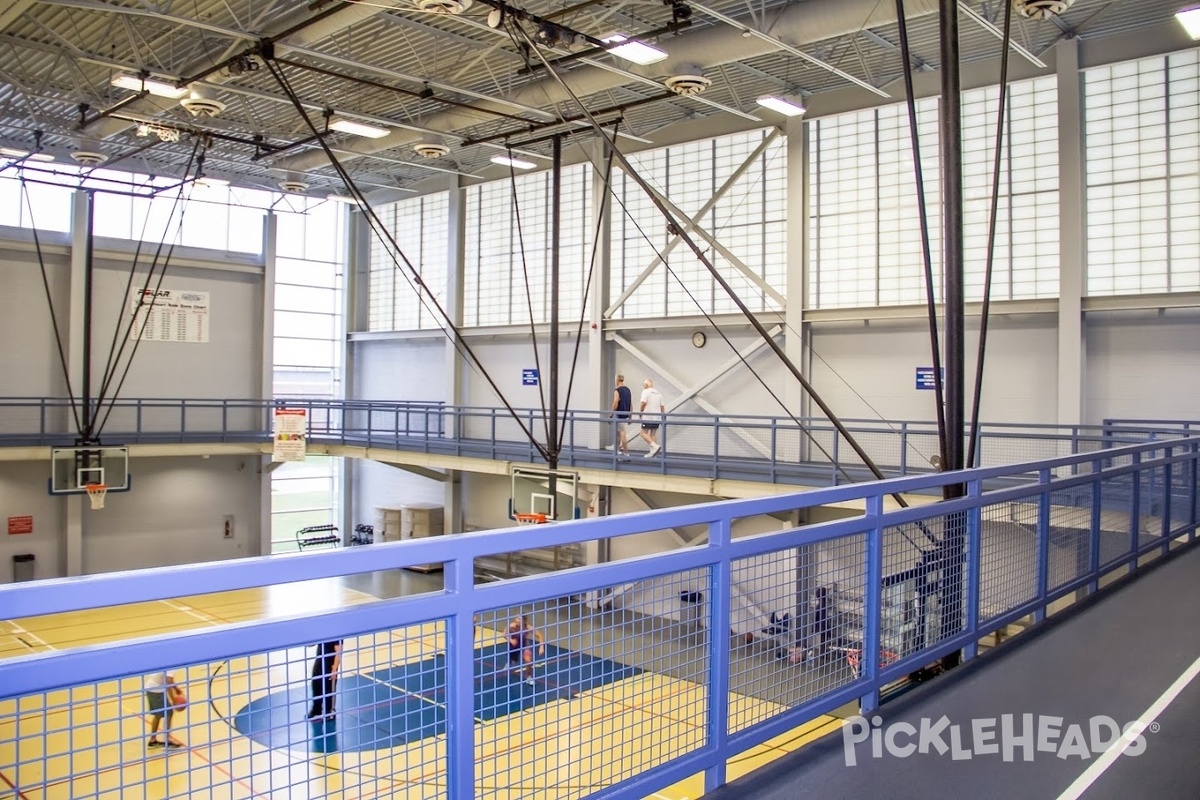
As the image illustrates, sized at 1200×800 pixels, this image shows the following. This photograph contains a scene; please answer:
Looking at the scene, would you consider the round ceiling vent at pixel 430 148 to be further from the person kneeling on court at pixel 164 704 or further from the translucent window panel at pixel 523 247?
the person kneeling on court at pixel 164 704

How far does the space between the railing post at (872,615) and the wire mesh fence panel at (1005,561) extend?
4.76 feet

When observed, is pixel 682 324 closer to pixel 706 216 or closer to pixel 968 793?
pixel 706 216

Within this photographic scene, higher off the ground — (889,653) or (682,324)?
(682,324)

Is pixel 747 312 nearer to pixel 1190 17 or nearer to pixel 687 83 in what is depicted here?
pixel 687 83

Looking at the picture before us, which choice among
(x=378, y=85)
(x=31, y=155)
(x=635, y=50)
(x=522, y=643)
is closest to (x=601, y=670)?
(x=522, y=643)

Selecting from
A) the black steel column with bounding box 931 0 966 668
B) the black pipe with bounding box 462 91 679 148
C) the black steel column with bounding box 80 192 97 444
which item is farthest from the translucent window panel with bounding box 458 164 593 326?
the black steel column with bounding box 931 0 966 668

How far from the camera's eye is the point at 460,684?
301cm

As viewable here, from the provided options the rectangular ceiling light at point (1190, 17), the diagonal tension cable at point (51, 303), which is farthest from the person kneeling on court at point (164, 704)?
the diagonal tension cable at point (51, 303)

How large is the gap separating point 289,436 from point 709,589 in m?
20.0

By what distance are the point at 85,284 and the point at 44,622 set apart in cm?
963

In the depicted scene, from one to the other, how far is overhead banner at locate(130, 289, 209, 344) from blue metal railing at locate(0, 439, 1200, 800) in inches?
1038

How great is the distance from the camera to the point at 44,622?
2192 centimetres

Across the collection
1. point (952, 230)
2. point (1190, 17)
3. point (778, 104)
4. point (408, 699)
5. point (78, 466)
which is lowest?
point (408, 699)

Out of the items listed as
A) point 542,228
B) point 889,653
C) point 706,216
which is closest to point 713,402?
point 706,216
